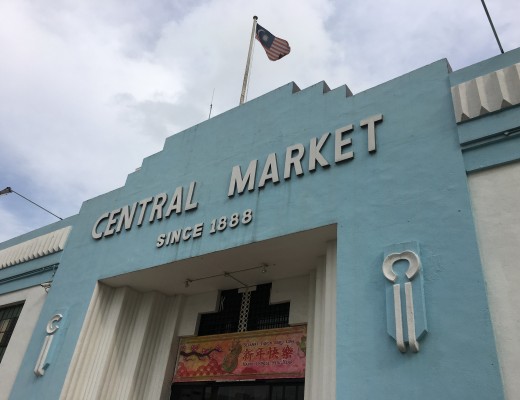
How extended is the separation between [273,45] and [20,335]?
10394mm

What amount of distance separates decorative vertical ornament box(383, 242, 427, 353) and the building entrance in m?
3.30

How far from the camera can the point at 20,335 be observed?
12.5m

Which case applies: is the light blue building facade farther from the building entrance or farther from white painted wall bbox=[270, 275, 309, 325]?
the building entrance

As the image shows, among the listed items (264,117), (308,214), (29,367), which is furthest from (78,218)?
(308,214)

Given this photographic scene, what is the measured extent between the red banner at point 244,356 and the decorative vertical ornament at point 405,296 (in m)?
3.15

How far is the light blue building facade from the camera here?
242 inches

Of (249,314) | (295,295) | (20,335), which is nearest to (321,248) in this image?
(295,295)

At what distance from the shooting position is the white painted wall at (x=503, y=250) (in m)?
5.57

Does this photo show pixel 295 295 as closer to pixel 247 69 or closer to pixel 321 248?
pixel 321 248

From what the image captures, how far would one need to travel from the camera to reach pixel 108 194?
1287 centimetres

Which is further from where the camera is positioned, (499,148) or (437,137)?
(437,137)

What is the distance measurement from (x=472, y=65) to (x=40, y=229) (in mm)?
13202

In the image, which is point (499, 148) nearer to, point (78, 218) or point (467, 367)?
point (467, 367)

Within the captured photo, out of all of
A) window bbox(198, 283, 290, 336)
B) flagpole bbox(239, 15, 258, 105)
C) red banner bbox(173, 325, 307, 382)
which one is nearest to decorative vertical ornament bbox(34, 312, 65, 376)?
red banner bbox(173, 325, 307, 382)
